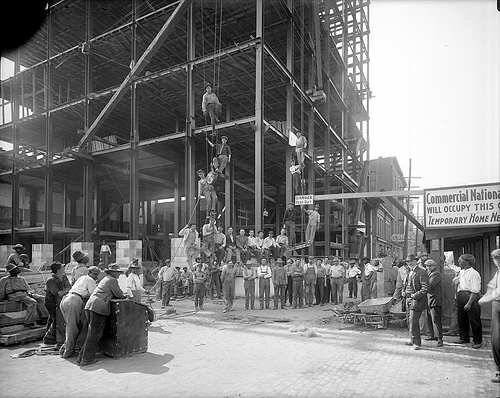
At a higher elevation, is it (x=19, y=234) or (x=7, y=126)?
(x=7, y=126)

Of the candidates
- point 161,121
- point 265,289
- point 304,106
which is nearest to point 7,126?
point 161,121

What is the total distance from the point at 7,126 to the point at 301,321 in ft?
91.9

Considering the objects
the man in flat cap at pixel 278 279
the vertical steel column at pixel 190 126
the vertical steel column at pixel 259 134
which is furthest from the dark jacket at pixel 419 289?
the vertical steel column at pixel 190 126

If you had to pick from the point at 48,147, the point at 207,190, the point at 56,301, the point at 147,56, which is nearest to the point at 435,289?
the point at 56,301

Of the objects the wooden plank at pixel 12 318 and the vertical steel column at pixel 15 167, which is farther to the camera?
the vertical steel column at pixel 15 167

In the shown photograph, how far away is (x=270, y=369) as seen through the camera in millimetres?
6402

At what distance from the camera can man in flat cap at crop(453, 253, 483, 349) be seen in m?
7.78

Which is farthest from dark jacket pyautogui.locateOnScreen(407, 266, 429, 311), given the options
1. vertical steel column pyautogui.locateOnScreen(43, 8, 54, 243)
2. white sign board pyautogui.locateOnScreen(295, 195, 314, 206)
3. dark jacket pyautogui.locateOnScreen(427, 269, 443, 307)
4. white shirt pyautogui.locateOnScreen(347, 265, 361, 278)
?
vertical steel column pyautogui.locateOnScreen(43, 8, 54, 243)

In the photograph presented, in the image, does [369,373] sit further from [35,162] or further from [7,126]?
[7,126]

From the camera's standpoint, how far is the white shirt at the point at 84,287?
23.4 ft

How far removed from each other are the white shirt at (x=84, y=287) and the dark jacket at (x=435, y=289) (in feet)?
21.8

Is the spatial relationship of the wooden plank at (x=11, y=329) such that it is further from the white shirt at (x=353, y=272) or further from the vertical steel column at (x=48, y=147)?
the vertical steel column at (x=48, y=147)

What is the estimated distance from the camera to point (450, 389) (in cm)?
543

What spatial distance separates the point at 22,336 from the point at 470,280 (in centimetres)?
939
